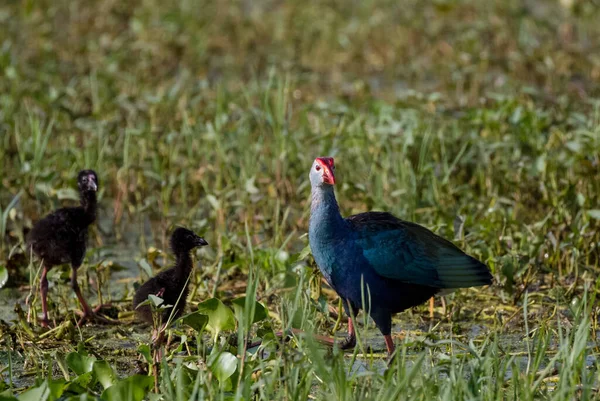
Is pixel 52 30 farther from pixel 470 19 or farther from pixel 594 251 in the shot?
pixel 594 251

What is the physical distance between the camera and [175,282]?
4773mm

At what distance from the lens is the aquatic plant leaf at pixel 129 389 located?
362 centimetres

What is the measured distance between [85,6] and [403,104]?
14.4ft

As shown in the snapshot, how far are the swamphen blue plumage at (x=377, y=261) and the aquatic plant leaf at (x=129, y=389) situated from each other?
980mm

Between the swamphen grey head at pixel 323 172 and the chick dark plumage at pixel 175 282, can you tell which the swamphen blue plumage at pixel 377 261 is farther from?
the chick dark plumage at pixel 175 282

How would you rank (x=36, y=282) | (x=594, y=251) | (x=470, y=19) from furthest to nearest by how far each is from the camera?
(x=470, y=19) → (x=594, y=251) → (x=36, y=282)

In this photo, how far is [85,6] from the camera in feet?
34.6

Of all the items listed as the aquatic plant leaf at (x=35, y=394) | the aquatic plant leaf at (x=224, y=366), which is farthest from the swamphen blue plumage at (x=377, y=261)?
the aquatic plant leaf at (x=35, y=394)

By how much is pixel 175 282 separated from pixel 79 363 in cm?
84

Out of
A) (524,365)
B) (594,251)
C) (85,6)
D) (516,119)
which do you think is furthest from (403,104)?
(85,6)

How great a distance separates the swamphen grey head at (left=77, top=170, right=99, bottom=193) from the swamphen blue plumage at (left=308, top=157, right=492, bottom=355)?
4.11 feet

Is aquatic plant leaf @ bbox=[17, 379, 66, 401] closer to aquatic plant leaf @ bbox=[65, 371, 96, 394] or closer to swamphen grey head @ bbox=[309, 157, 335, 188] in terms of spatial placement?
aquatic plant leaf @ bbox=[65, 371, 96, 394]

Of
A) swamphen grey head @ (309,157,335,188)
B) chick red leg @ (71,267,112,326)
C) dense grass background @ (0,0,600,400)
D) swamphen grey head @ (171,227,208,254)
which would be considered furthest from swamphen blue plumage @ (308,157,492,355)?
chick red leg @ (71,267,112,326)

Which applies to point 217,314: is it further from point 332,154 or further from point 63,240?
point 332,154
